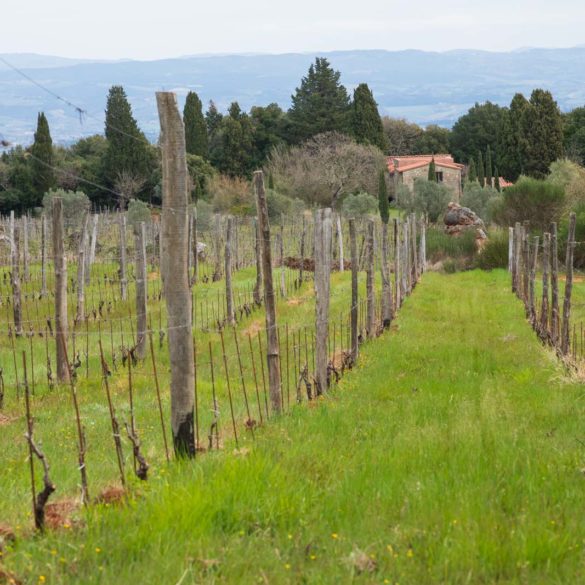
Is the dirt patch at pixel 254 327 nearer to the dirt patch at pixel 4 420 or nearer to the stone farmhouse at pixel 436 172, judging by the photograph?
the dirt patch at pixel 4 420

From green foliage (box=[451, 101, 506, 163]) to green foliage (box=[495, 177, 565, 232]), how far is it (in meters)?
41.2

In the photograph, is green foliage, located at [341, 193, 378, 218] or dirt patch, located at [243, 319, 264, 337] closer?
dirt patch, located at [243, 319, 264, 337]

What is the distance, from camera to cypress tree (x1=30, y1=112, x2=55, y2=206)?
5150 cm

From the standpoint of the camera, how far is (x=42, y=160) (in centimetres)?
5188

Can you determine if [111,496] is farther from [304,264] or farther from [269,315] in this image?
[304,264]

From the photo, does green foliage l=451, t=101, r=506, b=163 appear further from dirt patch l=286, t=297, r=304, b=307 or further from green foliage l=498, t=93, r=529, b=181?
dirt patch l=286, t=297, r=304, b=307

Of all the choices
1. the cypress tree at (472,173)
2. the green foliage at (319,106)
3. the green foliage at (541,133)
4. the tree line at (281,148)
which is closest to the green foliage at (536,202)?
the tree line at (281,148)

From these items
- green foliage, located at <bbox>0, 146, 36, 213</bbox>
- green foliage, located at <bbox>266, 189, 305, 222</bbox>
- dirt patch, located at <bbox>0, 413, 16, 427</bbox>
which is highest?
green foliage, located at <bbox>0, 146, 36, 213</bbox>

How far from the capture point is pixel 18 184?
52812 mm

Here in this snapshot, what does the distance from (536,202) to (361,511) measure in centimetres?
3488

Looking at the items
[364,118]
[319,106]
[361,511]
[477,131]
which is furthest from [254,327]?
[477,131]

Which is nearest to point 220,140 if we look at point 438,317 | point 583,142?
point 583,142

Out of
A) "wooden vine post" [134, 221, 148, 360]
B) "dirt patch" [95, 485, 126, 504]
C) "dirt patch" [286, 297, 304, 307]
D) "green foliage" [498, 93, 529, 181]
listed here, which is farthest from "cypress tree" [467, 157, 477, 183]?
"dirt patch" [95, 485, 126, 504]

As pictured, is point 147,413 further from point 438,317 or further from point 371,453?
point 438,317
